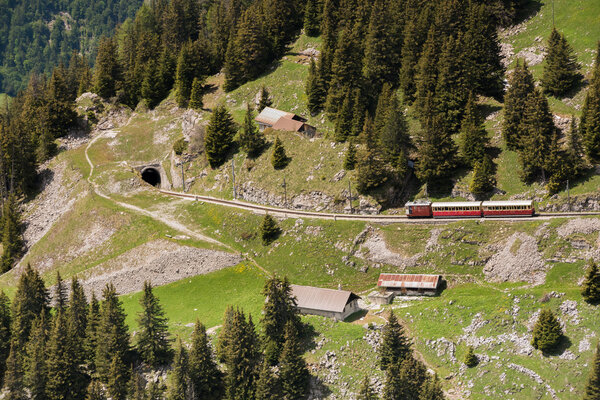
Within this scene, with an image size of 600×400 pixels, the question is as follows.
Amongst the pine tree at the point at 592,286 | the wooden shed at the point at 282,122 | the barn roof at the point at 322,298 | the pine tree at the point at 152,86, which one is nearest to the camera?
the pine tree at the point at 592,286

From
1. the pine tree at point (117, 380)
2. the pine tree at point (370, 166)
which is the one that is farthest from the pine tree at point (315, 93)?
the pine tree at point (117, 380)

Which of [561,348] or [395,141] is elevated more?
[395,141]

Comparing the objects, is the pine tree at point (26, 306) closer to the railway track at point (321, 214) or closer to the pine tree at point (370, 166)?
the railway track at point (321, 214)

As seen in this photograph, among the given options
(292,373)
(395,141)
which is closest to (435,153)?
(395,141)

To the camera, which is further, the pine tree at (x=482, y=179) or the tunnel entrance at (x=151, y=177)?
the tunnel entrance at (x=151, y=177)

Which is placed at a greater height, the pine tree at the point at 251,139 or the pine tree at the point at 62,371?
the pine tree at the point at 251,139

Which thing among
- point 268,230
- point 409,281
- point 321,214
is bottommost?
point 268,230

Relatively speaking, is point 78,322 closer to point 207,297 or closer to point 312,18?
point 207,297

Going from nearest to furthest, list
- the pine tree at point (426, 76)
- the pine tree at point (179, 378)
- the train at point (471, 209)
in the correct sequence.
→ the pine tree at point (179, 378)
the train at point (471, 209)
the pine tree at point (426, 76)
